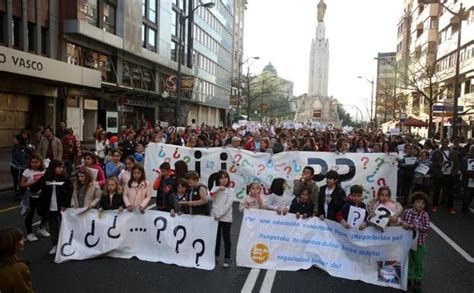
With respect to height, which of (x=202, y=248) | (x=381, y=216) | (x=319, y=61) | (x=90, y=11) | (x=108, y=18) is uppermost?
(x=319, y=61)

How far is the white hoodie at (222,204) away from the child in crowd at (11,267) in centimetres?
346

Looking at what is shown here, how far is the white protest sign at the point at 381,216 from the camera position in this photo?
6125mm

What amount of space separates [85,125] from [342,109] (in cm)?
13032

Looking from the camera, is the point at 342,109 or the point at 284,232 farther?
the point at 342,109

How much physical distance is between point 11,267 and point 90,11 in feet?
94.6

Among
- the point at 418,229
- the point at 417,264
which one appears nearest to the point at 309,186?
the point at 418,229

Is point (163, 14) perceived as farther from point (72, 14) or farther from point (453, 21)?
point (453, 21)

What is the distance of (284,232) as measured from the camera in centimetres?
657

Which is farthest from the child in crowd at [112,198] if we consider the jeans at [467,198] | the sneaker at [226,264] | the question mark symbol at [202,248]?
the jeans at [467,198]

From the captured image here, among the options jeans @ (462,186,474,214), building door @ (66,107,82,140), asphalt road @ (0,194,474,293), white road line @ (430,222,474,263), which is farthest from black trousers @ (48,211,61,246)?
building door @ (66,107,82,140)

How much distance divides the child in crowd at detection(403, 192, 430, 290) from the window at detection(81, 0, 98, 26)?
2618 cm

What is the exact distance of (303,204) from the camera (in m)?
6.80

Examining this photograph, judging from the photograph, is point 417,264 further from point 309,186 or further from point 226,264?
point 226,264

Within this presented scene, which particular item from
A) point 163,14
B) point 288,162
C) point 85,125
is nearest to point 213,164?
point 288,162
